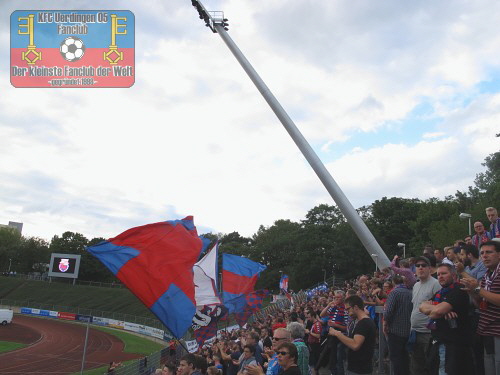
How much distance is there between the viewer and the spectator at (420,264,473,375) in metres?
4.73

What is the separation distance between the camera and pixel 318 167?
59.7 ft

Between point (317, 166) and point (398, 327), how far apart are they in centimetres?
1239

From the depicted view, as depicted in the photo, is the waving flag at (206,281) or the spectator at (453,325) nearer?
the spectator at (453,325)

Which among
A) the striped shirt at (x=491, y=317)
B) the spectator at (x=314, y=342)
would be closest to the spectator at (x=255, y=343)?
the spectator at (x=314, y=342)

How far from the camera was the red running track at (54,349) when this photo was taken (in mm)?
31359

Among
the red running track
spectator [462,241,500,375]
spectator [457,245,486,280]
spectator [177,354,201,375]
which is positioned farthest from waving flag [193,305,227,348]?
the red running track

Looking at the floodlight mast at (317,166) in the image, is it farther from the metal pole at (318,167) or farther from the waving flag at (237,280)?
the waving flag at (237,280)

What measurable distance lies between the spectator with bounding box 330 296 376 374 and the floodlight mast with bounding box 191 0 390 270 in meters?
10.3

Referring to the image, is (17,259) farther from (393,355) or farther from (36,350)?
(393,355)

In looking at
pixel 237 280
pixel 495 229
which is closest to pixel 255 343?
pixel 495 229

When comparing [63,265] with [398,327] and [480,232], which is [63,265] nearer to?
[480,232]

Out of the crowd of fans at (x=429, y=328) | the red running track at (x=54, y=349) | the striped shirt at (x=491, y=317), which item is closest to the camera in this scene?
the striped shirt at (x=491, y=317)

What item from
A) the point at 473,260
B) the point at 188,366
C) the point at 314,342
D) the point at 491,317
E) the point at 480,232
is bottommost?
the point at 314,342

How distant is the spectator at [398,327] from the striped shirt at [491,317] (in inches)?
59.7
